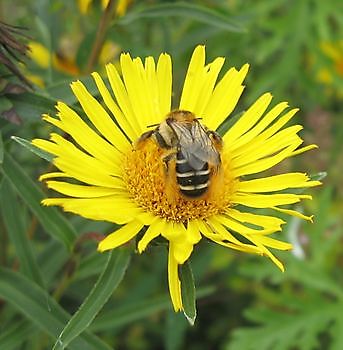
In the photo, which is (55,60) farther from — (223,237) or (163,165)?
(223,237)

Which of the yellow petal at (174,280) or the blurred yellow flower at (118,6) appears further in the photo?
the blurred yellow flower at (118,6)

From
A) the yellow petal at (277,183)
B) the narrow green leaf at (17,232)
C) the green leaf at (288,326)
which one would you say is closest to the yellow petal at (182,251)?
the yellow petal at (277,183)

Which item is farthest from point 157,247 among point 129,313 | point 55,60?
point 55,60

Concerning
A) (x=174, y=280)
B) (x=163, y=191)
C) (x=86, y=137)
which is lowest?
(x=174, y=280)

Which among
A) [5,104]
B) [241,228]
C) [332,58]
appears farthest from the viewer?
[332,58]

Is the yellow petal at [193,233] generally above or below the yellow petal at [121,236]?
below

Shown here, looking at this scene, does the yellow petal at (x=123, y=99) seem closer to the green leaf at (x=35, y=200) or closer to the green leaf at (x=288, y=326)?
the green leaf at (x=35, y=200)

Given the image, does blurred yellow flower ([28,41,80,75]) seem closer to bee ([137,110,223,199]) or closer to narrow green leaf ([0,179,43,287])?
narrow green leaf ([0,179,43,287])

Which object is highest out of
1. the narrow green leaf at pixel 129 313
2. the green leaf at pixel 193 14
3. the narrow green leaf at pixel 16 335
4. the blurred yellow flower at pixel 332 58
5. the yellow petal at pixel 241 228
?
the green leaf at pixel 193 14
